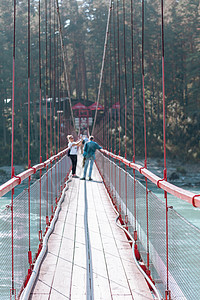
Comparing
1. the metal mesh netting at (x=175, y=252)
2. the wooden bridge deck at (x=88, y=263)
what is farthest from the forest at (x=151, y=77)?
the metal mesh netting at (x=175, y=252)

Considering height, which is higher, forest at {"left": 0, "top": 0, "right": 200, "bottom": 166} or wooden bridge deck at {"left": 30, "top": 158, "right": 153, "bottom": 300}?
forest at {"left": 0, "top": 0, "right": 200, "bottom": 166}

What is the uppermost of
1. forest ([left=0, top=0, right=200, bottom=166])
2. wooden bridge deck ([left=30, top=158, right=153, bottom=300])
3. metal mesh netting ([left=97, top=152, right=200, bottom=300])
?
forest ([left=0, top=0, right=200, bottom=166])

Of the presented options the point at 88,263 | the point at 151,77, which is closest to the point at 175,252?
the point at 88,263

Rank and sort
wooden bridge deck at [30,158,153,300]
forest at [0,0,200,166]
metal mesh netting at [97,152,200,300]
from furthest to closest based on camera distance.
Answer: forest at [0,0,200,166]
wooden bridge deck at [30,158,153,300]
metal mesh netting at [97,152,200,300]

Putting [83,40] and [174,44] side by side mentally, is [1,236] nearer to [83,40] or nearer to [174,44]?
[174,44]

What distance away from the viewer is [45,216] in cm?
393

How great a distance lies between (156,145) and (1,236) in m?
27.3

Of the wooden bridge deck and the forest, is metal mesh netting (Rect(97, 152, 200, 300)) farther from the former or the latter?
the forest

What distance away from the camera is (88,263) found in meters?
2.85

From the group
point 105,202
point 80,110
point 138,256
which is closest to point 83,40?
point 80,110

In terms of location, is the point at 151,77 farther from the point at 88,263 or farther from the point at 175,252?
the point at 175,252

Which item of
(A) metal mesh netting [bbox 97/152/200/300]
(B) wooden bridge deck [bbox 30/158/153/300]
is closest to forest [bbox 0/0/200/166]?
(B) wooden bridge deck [bbox 30/158/153/300]

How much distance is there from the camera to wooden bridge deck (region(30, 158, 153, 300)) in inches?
90.9

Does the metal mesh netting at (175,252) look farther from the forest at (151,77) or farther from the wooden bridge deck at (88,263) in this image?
the forest at (151,77)
